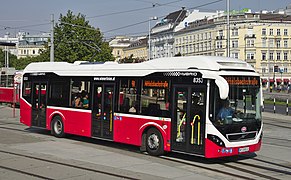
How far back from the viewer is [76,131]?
16234mm

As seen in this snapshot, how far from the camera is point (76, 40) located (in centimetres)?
6262

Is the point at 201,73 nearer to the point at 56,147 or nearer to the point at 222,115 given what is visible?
the point at 222,115

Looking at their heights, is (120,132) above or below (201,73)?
below

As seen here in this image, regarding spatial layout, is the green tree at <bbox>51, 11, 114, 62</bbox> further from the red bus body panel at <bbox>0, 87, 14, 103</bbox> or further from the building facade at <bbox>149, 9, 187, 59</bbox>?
the building facade at <bbox>149, 9, 187, 59</bbox>

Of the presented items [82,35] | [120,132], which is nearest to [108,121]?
[120,132]

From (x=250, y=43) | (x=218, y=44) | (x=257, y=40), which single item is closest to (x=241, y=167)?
(x=218, y=44)

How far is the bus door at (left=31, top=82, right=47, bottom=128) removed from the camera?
1783 centimetres

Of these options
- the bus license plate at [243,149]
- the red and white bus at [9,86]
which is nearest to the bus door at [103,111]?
the bus license plate at [243,149]

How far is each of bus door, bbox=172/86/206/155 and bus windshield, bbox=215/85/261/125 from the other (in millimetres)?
458

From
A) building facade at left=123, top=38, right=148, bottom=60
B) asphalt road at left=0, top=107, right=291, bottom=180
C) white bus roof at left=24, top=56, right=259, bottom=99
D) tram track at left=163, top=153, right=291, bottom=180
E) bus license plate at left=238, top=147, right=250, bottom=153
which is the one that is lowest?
tram track at left=163, top=153, right=291, bottom=180

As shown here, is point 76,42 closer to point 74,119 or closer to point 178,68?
point 74,119

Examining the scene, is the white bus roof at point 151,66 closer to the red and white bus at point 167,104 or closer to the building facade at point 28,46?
the red and white bus at point 167,104

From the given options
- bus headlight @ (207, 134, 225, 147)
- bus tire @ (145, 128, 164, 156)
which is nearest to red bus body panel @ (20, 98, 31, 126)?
bus tire @ (145, 128, 164, 156)

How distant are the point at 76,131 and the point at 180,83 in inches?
202
